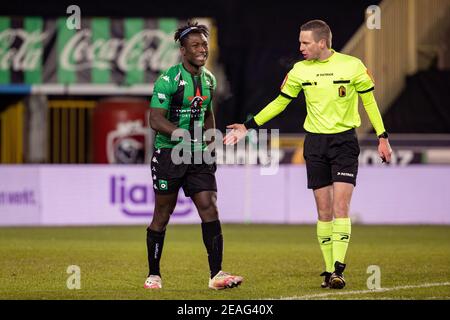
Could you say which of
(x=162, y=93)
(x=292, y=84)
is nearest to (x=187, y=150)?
(x=162, y=93)

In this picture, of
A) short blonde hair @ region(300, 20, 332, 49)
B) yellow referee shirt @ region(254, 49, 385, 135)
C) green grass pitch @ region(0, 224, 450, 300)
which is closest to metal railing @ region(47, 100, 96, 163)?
green grass pitch @ region(0, 224, 450, 300)

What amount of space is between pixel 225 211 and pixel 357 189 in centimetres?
225

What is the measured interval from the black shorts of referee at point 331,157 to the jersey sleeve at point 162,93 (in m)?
1.39

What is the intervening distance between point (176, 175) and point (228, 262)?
2.72 metres

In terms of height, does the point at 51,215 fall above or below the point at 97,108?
below

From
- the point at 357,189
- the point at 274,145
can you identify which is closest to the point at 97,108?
the point at 274,145

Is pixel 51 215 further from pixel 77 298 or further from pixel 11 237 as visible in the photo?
pixel 77 298

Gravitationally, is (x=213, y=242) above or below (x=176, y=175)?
below

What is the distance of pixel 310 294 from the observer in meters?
9.19

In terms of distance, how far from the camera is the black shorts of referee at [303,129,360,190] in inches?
391

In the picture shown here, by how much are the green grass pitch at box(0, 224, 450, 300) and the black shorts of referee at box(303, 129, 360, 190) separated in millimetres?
926

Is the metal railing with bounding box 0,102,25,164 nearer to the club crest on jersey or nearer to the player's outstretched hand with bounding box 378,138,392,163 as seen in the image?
the club crest on jersey

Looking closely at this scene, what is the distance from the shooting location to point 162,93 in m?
9.51

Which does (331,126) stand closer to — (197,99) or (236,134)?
(236,134)
